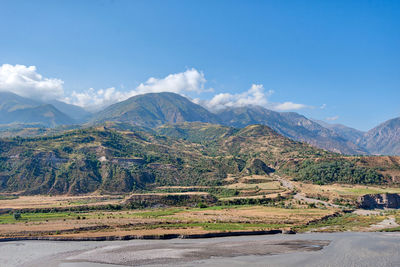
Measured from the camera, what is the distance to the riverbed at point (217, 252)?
5256cm

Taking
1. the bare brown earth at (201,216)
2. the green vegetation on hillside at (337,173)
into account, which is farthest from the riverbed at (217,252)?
the green vegetation on hillside at (337,173)

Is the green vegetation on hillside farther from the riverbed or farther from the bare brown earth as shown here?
the riverbed

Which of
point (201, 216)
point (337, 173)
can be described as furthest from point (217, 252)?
point (337, 173)

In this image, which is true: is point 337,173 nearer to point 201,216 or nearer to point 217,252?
point 201,216

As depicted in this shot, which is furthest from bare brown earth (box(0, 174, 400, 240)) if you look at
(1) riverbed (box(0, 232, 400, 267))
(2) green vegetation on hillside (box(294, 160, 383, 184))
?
(2) green vegetation on hillside (box(294, 160, 383, 184))

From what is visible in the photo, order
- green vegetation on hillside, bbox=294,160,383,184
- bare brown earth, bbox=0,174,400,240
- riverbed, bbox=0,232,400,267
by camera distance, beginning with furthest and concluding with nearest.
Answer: green vegetation on hillside, bbox=294,160,383,184, bare brown earth, bbox=0,174,400,240, riverbed, bbox=0,232,400,267

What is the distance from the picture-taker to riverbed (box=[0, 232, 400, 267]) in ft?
172

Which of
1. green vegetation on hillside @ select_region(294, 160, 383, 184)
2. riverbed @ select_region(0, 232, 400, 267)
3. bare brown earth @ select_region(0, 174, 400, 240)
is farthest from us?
green vegetation on hillside @ select_region(294, 160, 383, 184)

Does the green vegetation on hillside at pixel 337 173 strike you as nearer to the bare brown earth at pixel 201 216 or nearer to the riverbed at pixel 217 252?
the bare brown earth at pixel 201 216

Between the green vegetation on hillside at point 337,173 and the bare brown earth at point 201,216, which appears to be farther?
the green vegetation on hillside at point 337,173

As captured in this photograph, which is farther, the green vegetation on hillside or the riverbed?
the green vegetation on hillside

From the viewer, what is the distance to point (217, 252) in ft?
191

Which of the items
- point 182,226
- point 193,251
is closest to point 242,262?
point 193,251

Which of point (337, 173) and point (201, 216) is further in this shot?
point (337, 173)
